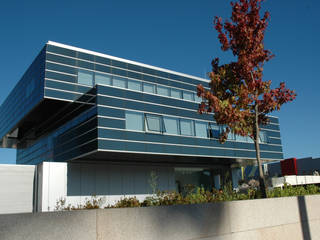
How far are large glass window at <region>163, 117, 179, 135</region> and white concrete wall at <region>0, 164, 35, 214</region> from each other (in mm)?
12191

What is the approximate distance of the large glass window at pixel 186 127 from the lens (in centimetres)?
3244

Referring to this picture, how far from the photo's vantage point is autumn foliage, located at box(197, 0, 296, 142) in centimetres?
1027

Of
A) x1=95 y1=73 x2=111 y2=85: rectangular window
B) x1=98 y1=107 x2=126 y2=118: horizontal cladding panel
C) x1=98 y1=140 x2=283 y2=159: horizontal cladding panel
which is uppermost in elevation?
x1=95 y1=73 x2=111 y2=85: rectangular window

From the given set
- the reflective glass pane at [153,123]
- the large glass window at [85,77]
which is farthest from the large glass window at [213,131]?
the large glass window at [85,77]

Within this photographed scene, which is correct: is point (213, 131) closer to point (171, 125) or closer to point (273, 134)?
point (171, 125)

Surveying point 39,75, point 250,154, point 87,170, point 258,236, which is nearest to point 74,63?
point 39,75

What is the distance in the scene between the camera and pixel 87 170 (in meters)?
30.0

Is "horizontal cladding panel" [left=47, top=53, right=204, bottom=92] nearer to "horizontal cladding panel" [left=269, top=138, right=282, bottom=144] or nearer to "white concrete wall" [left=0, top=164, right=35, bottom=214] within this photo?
"white concrete wall" [left=0, top=164, right=35, bottom=214]

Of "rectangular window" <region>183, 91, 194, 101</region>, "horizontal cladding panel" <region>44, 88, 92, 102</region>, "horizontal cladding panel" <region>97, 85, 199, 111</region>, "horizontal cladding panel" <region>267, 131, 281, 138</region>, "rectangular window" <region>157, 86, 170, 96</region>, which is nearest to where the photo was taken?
"horizontal cladding panel" <region>97, 85, 199, 111</region>

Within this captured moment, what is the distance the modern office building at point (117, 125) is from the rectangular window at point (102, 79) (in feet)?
0.36

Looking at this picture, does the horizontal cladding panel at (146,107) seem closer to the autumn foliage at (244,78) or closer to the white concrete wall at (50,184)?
the white concrete wall at (50,184)

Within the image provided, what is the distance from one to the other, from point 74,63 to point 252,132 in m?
25.8

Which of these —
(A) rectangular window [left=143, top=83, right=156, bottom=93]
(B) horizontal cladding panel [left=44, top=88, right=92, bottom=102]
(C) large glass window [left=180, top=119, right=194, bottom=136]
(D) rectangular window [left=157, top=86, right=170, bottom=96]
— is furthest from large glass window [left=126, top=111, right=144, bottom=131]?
(D) rectangular window [left=157, top=86, right=170, bottom=96]

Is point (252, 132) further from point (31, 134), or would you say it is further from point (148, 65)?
point (31, 134)
